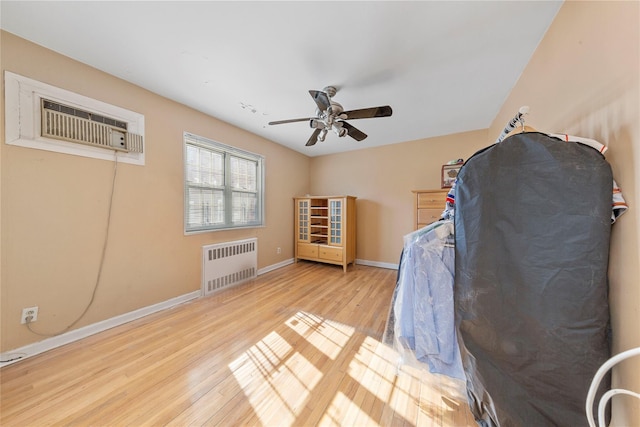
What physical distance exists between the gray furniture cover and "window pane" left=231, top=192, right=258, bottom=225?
3100 millimetres

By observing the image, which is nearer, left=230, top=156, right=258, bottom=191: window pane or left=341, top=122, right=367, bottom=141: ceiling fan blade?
left=341, top=122, right=367, bottom=141: ceiling fan blade

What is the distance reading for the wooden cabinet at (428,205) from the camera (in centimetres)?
297

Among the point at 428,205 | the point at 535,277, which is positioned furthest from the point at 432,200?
the point at 535,277

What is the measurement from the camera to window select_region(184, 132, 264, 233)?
2742mm

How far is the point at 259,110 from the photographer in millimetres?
2686

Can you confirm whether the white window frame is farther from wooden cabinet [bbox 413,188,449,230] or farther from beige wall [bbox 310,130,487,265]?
wooden cabinet [bbox 413,188,449,230]

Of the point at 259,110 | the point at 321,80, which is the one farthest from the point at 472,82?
the point at 259,110

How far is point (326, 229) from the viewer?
13.9 ft

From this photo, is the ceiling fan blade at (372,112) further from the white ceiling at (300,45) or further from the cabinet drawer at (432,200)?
the cabinet drawer at (432,200)

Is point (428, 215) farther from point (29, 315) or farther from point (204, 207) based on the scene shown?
point (29, 315)

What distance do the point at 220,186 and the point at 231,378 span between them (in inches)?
96.8

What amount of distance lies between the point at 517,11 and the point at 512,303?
1819 millimetres

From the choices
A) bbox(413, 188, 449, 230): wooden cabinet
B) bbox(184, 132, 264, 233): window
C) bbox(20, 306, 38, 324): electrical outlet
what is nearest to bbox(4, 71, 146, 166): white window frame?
bbox(184, 132, 264, 233): window

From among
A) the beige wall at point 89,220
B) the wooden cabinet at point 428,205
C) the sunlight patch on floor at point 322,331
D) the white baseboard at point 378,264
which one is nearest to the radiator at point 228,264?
the beige wall at point 89,220
